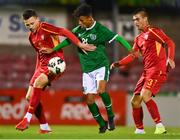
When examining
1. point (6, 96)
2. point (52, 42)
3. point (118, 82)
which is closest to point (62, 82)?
point (118, 82)

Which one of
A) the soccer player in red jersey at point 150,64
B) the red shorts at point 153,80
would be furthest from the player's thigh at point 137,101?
the red shorts at point 153,80

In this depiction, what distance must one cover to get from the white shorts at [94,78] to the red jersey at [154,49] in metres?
0.61

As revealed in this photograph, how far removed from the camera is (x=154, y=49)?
10.9 m

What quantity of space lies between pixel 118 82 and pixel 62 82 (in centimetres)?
156

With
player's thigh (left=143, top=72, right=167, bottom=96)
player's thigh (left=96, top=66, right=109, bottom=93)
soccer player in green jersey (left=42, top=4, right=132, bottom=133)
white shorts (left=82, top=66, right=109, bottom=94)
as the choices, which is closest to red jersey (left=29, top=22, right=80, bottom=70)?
soccer player in green jersey (left=42, top=4, right=132, bottom=133)

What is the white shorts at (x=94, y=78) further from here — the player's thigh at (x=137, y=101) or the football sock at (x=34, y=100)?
the football sock at (x=34, y=100)

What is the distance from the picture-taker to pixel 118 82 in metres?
21.0

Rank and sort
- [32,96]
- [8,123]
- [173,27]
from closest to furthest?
[32,96] → [8,123] → [173,27]

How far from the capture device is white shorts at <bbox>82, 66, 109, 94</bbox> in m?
11.0

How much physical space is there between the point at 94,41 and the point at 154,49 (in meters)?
0.88

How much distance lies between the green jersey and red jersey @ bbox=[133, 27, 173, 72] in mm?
492

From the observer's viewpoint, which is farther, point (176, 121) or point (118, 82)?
point (118, 82)

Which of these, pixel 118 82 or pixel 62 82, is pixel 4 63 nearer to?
pixel 62 82

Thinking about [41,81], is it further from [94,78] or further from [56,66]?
[94,78]
